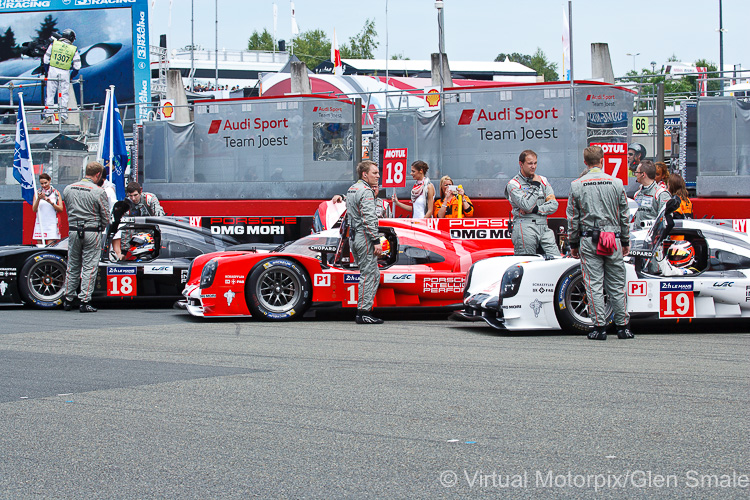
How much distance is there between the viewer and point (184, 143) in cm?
1672

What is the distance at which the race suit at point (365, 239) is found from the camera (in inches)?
375

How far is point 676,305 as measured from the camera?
8609 millimetres

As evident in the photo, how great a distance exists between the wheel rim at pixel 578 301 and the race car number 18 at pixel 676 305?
57 centimetres

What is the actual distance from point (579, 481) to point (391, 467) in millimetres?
815

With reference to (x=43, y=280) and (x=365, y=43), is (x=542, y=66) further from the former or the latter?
(x=43, y=280)

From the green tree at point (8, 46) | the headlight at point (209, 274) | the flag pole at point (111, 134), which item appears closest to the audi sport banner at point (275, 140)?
the flag pole at point (111, 134)

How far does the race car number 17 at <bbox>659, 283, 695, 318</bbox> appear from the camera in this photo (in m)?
8.61

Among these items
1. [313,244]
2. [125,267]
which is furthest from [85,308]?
[313,244]

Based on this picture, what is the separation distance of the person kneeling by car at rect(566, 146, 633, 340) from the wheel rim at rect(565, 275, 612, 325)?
10.4 inches

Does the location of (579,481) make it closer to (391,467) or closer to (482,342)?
(391,467)

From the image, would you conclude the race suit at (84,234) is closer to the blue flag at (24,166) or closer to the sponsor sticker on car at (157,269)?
the sponsor sticker on car at (157,269)

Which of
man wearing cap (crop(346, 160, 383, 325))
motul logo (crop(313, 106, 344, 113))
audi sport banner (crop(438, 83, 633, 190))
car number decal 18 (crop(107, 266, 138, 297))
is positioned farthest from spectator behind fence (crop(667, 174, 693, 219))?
motul logo (crop(313, 106, 344, 113))

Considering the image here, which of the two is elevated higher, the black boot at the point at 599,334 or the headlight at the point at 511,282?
the headlight at the point at 511,282

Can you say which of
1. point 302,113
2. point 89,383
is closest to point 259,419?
point 89,383
